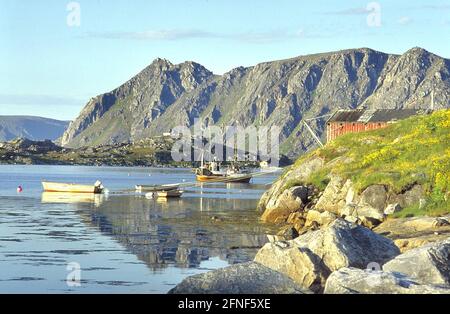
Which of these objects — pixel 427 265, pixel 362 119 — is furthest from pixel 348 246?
pixel 362 119

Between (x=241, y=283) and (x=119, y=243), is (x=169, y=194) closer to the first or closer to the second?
(x=119, y=243)

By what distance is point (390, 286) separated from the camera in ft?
79.8

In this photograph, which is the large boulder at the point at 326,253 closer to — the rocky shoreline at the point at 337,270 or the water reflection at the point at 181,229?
the rocky shoreline at the point at 337,270

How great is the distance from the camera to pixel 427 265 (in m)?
27.4

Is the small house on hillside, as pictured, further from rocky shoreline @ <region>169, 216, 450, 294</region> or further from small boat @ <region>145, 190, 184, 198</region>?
rocky shoreline @ <region>169, 216, 450, 294</region>

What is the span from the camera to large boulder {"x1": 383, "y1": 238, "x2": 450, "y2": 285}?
26902 millimetres

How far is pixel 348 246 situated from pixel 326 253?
38.7 inches

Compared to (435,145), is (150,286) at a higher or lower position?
lower

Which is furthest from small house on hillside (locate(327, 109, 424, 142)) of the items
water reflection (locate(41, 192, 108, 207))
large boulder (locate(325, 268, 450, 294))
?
large boulder (locate(325, 268, 450, 294))

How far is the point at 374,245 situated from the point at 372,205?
27750mm

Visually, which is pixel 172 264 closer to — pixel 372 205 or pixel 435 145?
pixel 372 205

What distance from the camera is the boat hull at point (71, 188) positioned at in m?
116

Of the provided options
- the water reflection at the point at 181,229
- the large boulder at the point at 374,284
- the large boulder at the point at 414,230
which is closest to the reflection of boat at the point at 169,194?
the water reflection at the point at 181,229
